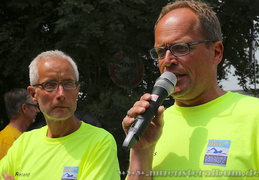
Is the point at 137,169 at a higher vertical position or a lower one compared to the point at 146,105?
lower

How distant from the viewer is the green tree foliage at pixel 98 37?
6.77 m

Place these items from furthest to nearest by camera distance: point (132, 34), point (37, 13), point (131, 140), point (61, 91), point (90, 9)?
point (37, 13), point (132, 34), point (90, 9), point (61, 91), point (131, 140)

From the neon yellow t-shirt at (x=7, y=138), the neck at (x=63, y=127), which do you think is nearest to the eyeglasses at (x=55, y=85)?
the neck at (x=63, y=127)

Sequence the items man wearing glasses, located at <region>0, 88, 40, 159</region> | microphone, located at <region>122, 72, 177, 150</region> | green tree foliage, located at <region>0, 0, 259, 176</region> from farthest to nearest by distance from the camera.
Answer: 1. green tree foliage, located at <region>0, 0, 259, 176</region>
2. man wearing glasses, located at <region>0, 88, 40, 159</region>
3. microphone, located at <region>122, 72, 177, 150</region>

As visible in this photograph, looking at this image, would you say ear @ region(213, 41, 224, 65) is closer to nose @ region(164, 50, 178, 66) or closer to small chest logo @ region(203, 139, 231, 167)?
nose @ region(164, 50, 178, 66)

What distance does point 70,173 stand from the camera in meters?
2.78

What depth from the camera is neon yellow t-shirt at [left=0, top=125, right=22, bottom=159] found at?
4939 mm

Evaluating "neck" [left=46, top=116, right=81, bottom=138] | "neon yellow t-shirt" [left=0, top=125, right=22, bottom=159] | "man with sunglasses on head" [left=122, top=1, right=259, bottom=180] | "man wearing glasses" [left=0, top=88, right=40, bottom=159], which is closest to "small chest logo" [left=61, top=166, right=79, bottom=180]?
"neck" [left=46, top=116, right=81, bottom=138]

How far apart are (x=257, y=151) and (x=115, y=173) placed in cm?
126

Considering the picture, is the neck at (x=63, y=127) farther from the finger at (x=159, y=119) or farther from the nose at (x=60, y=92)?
the finger at (x=159, y=119)

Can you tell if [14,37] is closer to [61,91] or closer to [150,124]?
[61,91]

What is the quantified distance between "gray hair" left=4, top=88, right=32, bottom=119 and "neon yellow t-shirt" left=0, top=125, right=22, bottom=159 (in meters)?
0.29

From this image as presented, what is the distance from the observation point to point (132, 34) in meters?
7.23

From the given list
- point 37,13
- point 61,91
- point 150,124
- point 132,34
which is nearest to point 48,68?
point 61,91
